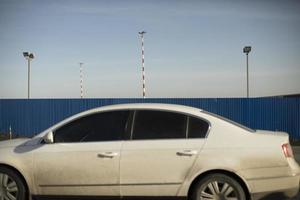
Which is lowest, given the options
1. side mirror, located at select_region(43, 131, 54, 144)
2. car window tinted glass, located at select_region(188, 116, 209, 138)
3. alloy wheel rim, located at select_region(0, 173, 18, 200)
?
alloy wheel rim, located at select_region(0, 173, 18, 200)

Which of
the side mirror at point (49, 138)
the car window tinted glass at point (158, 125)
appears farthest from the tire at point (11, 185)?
the car window tinted glass at point (158, 125)

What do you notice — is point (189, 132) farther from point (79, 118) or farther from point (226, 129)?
point (79, 118)

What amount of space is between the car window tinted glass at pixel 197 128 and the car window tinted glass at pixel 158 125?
78 mm

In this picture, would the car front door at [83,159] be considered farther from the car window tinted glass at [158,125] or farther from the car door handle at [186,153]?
the car door handle at [186,153]

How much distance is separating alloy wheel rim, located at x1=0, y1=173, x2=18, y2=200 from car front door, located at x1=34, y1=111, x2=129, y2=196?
0.33 m

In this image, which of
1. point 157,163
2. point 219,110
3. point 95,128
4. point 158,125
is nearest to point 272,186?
point 157,163

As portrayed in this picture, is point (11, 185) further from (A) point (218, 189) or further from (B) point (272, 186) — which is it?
(B) point (272, 186)

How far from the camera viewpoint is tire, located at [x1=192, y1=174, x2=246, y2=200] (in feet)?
22.8

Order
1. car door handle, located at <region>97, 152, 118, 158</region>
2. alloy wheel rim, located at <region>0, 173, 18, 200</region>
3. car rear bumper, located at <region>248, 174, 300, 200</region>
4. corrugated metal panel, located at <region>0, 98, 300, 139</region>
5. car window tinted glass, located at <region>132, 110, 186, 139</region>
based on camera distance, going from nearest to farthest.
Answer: car rear bumper, located at <region>248, 174, 300, 200</region> < car door handle, located at <region>97, 152, 118, 158</region> < car window tinted glass, located at <region>132, 110, 186, 139</region> < alloy wheel rim, located at <region>0, 173, 18, 200</region> < corrugated metal panel, located at <region>0, 98, 300, 139</region>

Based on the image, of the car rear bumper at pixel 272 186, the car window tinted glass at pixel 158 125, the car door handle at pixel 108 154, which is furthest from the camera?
the car window tinted glass at pixel 158 125

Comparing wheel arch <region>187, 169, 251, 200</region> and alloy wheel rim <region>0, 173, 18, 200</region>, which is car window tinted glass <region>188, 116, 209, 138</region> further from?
alloy wheel rim <region>0, 173, 18, 200</region>

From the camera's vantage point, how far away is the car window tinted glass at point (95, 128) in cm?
729

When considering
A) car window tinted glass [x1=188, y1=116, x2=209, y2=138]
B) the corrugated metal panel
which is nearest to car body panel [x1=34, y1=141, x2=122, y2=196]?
car window tinted glass [x1=188, y1=116, x2=209, y2=138]

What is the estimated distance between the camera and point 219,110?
25.4 metres
